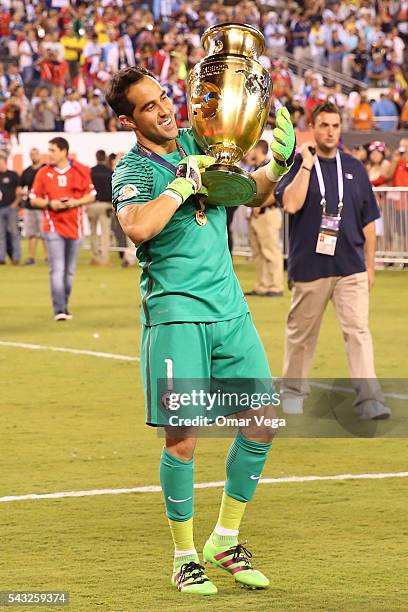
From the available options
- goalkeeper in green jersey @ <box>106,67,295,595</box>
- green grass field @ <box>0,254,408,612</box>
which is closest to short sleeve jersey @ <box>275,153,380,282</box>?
green grass field @ <box>0,254,408,612</box>

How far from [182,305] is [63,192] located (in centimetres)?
1097

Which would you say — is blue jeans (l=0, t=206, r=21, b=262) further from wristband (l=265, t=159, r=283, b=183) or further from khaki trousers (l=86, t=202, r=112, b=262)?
wristband (l=265, t=159, r=283, b=183)

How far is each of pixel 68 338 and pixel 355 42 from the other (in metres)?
20.5

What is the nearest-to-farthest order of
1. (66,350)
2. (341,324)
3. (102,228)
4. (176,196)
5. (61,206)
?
(176,196)
(341,324)
(66,350)
(61,206)
(102,228)

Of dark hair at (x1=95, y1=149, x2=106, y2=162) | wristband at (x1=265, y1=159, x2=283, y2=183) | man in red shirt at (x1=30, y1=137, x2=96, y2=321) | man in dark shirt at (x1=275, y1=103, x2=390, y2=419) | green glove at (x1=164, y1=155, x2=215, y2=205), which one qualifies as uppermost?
green glove at (x1=164, y1=155, x2=215, y2=205)

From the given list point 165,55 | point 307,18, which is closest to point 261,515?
point 165,55

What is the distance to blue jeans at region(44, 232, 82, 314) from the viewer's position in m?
16.5

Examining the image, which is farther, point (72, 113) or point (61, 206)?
point (72, 113)

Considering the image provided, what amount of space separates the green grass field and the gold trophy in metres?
1.73

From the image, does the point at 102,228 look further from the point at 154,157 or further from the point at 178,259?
the point at 178,259

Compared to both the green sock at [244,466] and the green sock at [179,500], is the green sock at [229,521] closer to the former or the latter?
the green sock at [244,466]

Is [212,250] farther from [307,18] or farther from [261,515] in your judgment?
[307,18]

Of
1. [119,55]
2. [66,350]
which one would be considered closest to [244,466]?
[66,350]

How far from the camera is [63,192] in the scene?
54.4ft
